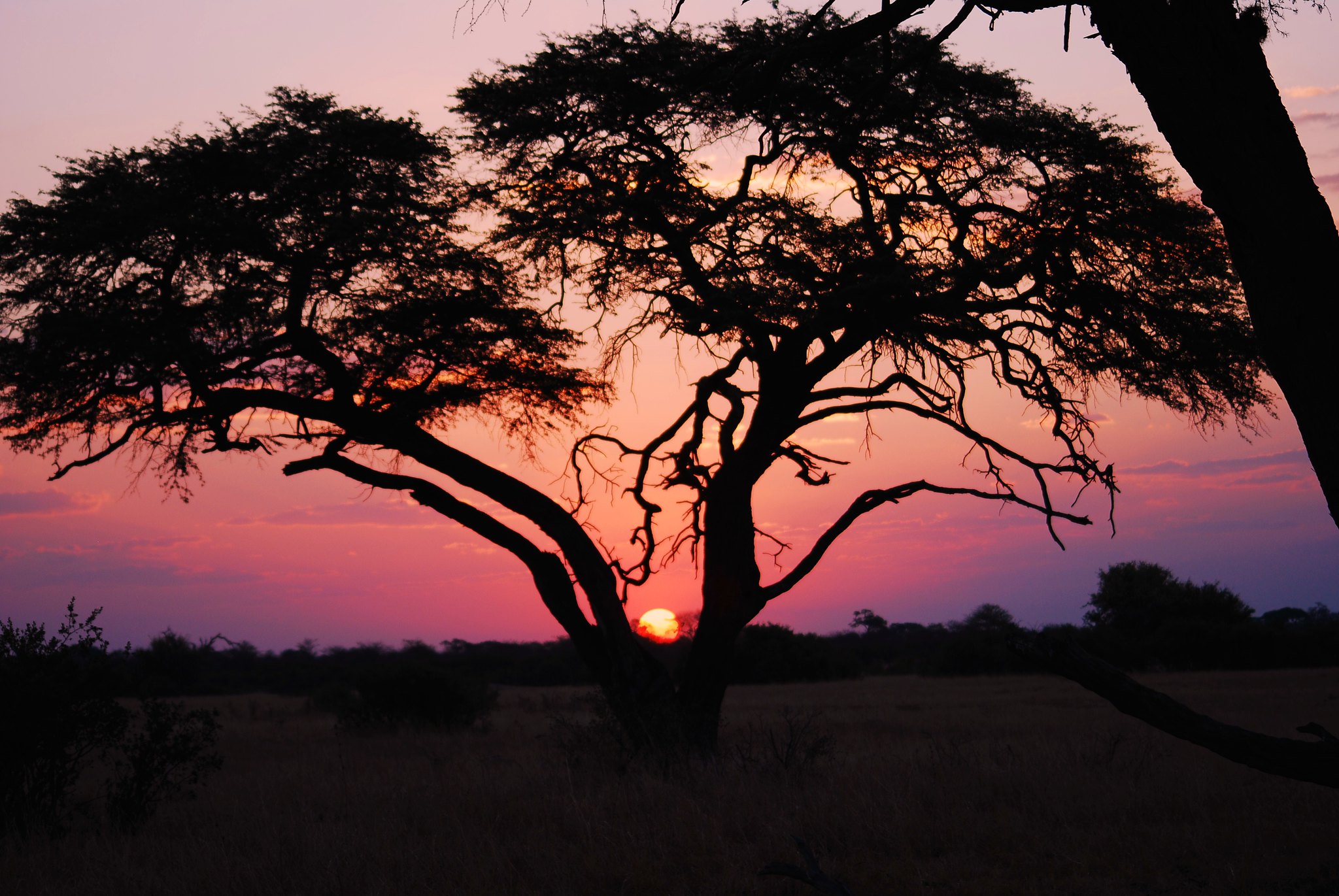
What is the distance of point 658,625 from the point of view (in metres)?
18.6

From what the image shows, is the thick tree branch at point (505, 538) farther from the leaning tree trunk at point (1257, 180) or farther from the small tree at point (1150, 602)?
the small tree at point (1150, 602)

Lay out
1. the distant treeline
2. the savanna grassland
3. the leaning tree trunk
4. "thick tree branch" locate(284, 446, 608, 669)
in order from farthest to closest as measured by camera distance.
A: the distant treeline, "thick tree branch" locate(284, 446, 608, 669), the savanna grassland, the leaning tree trunk

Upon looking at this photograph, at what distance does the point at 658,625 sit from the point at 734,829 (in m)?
10.9

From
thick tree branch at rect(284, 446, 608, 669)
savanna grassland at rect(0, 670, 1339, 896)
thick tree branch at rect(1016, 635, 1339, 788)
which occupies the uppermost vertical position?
thick tree branch at rect(284, 446, 608, 669)

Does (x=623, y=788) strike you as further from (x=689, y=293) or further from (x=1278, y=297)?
(x=1278, y=297)

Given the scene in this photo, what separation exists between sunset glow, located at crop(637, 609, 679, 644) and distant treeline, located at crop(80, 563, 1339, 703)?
28.1ft

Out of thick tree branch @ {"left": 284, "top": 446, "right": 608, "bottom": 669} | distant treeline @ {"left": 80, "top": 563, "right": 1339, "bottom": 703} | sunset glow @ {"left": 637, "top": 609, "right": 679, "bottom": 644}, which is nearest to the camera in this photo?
thick tree branch @ {"left": 284, "top": 446, "right": 608, "bottom": 669}

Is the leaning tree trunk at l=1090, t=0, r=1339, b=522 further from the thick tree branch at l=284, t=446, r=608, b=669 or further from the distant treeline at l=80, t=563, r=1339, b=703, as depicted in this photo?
the distant treeline at l=80, t=563, r=1339, b=703

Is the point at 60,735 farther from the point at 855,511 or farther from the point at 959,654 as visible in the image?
the point at 959,654

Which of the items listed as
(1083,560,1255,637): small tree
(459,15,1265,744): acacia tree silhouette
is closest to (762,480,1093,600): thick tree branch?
(459,15,1265,744): acacia tree silhouette

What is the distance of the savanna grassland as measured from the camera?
21.7ft

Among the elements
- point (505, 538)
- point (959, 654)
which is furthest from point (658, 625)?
point (959, 654)

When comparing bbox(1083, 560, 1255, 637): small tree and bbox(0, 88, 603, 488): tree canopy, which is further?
bbox(1083, 560, 1255, 637): small tree

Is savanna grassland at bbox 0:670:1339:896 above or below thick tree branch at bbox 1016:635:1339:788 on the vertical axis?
below
